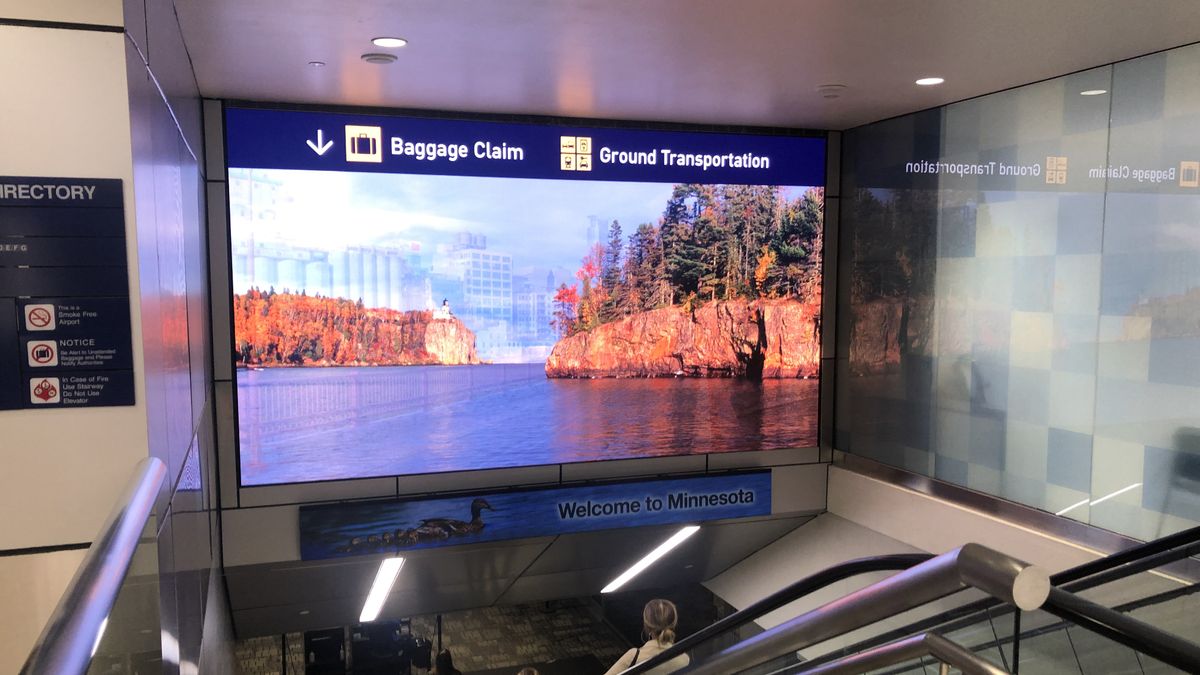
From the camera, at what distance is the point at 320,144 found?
5.86 metres

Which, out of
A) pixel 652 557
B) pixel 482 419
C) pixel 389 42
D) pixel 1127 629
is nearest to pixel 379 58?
pixel 389 42

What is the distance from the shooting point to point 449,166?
614 cm

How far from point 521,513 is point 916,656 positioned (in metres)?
4.74

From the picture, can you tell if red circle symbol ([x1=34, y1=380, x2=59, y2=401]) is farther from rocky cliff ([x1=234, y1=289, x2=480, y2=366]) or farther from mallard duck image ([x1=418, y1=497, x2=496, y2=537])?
mallard duck image ([x1=418, y1=497, x2=496, y2=537])

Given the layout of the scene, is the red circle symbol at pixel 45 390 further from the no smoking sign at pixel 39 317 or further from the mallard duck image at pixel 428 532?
the mallard duck image at pixel 428 532

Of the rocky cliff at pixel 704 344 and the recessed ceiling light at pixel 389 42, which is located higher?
the recessed ceiling light at pixel 389 42

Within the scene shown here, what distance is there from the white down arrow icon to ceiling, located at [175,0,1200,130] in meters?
0.23

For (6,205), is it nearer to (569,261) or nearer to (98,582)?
(98,582)

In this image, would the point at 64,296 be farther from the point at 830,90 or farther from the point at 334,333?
the point at 830,90

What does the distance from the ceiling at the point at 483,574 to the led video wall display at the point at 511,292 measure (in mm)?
731

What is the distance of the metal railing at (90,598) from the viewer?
0.86 metres

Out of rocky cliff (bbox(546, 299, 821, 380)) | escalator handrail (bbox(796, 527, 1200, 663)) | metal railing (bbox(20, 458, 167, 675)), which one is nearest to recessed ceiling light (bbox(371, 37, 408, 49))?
rocky cliff (bbox(546, 299, 821, 380))

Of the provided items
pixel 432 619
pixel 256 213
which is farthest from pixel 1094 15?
pixel 432 619

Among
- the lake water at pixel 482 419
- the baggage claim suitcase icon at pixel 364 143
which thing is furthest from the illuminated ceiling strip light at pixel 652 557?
the baggage claim suitcase icon at pixel 364 143
